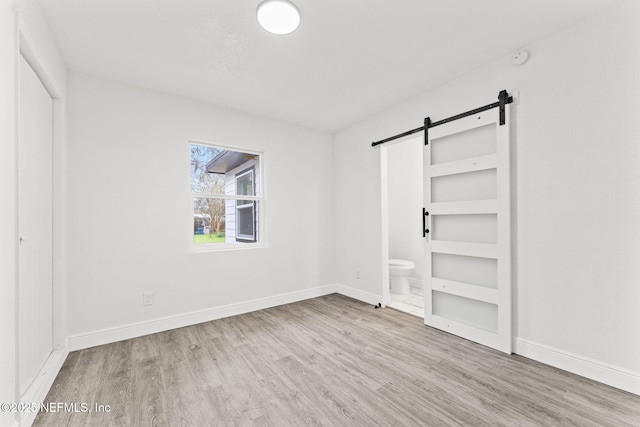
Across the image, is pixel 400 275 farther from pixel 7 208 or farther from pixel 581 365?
pixel 7 208

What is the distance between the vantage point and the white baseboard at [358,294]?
12.3 ft

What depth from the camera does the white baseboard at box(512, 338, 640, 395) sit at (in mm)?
1841

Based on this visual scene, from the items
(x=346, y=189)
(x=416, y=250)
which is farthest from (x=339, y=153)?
(x=416, y=250)

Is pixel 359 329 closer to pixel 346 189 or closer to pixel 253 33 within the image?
pixel 346 189

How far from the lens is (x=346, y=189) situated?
4.27m

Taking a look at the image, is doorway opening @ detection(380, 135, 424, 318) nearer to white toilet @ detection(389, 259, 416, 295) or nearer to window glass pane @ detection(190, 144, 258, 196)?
white toilet @ detection(389, 259, 416, 295)

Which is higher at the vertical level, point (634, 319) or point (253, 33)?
point (253, 33)

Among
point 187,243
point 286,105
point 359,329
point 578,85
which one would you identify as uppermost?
point 286,105

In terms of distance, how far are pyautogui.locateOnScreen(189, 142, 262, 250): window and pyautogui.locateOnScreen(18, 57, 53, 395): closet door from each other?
4.07 feet

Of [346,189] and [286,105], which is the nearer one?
[286,105]

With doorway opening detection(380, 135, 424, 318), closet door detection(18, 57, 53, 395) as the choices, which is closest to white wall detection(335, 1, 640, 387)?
doorway opening detection(380, 135, 424, 318)

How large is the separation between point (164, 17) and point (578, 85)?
3023 mm

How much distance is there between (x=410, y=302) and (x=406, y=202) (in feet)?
5.85

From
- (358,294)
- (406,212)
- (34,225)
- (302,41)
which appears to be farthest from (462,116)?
(34,225)
